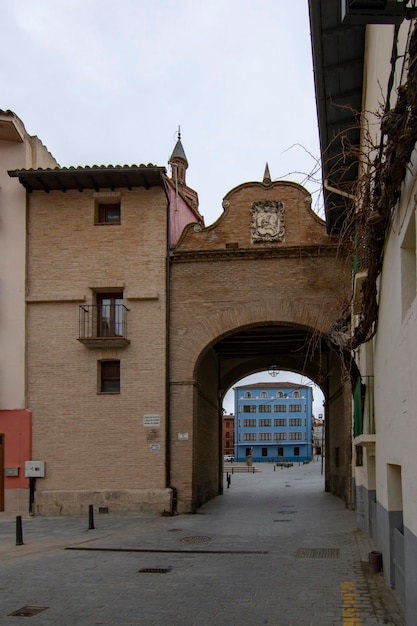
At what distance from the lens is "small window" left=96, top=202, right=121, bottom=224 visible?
20.0 m

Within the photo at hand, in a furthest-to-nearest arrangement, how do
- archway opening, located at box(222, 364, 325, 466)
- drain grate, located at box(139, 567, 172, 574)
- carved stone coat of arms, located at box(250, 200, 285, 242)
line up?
archway opening, located at box(222, 364, 325, 466) < carved stone coat of arms, located at box(250, 200, 285, 242) < drain grate, located at box(139, 567, 172, 574)

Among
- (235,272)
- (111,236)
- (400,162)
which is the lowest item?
(400,162)

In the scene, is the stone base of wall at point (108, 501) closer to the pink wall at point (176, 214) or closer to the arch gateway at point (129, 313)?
the arch gateway at point (129, 313)

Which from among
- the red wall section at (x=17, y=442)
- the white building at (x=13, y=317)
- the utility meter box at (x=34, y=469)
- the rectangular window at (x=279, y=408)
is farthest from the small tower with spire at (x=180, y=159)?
the rectangular window at (x=279, y=408)

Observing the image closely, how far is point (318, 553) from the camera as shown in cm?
1157

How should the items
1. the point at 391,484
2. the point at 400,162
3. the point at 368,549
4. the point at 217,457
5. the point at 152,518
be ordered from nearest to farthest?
the point at 400,162 → the point at 391,484 → the point at 368,549 → the point at 152,518 → the point at 217,457

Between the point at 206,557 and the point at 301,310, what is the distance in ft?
29.0

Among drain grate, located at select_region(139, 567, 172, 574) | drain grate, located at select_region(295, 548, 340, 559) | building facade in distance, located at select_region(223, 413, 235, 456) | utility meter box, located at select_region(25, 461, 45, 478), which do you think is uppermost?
utility meter box, located at select_region(25, 461, 45, 478)

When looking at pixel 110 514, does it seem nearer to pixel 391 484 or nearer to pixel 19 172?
pixel 19 172

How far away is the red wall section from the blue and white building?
75828 mm

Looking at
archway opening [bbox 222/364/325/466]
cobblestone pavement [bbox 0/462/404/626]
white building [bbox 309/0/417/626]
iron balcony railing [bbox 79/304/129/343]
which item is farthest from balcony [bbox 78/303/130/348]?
archway opening [bbox 222/364/325/466]

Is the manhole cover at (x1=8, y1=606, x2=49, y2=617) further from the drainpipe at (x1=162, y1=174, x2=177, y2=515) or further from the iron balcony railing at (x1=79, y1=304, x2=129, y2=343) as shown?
the iron balcony railing at (x1=79, y1=304, x2=129, y2=343)

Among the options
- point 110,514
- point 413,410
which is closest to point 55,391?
point 110,514

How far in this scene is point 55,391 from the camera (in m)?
18.8
